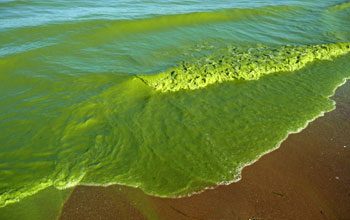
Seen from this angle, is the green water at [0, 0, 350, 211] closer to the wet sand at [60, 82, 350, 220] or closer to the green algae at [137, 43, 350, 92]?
the green algae at [137, 43, 350, 92]

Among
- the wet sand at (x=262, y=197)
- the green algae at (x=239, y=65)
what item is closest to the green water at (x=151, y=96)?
the green algae at (x=239, y=65)

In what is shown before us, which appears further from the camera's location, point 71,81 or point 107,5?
point 107,5

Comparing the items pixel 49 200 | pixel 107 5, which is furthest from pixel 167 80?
pixel 107 5

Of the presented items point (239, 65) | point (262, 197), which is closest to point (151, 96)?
point (239, 65)

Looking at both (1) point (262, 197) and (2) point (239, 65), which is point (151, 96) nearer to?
(2) point (239, 65)

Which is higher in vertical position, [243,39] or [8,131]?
[243,39]

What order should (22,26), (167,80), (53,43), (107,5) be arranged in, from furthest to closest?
(107,5) < (22,26) < (53,43) < (167,80)

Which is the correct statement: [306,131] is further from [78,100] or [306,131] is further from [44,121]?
[44,121]

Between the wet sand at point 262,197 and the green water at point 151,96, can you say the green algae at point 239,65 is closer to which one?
the green water at point 151,96
